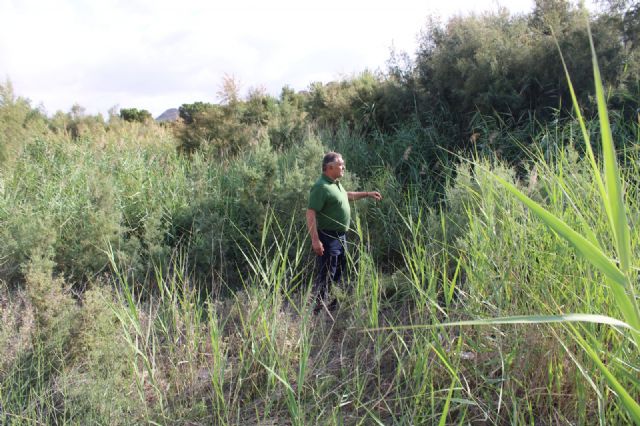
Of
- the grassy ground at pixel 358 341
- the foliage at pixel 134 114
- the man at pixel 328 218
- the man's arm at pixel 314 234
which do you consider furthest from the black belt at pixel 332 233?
the foliage at pixel 134 114

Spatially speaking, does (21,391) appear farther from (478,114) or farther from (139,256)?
(478,114)

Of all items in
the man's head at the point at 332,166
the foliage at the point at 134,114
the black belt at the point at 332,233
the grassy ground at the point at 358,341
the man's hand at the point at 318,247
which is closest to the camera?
the grassy ground at the point at 358,341

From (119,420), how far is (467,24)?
8.55 meters

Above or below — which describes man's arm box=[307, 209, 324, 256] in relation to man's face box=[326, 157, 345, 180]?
below

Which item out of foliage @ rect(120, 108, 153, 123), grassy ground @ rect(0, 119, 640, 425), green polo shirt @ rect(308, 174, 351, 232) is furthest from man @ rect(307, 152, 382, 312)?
foliage @ rect(120, 108, 153, 123)

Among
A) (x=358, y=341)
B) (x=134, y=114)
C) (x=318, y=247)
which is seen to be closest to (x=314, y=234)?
(x=318, y=247)

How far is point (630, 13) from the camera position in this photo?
7879 mm

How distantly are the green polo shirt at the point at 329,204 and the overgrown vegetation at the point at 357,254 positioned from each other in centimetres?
50

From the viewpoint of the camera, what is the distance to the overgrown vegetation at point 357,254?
2.82 metres

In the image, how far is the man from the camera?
15.7 feet

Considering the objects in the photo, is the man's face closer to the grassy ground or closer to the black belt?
the black belt

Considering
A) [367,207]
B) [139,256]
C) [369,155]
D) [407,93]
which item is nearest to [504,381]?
[367,207]

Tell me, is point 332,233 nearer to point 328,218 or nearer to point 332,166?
point 328,218

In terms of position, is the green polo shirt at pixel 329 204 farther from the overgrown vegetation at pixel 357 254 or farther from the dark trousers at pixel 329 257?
the overgrown vegetation at pixel 357 254
